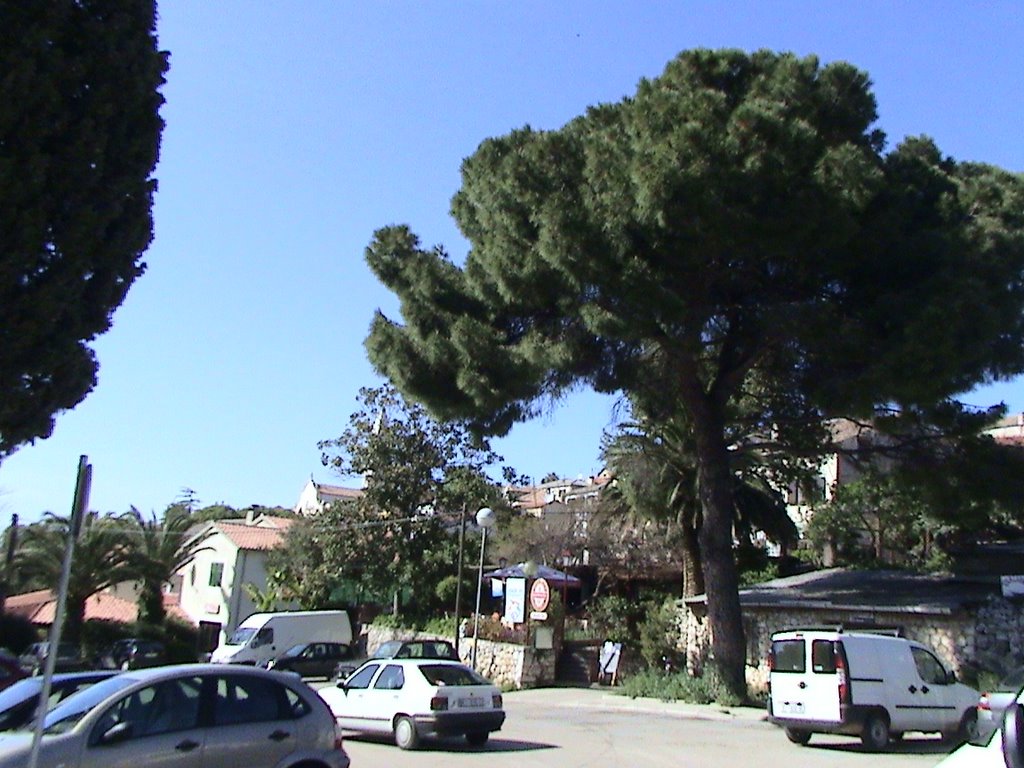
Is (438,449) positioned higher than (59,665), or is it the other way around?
(438,449)

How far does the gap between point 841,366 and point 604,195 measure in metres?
7.04

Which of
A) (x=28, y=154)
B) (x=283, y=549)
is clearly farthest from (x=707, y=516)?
(x=283, y=549)

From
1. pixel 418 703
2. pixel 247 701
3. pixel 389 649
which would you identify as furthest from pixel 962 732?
pixel 389 649

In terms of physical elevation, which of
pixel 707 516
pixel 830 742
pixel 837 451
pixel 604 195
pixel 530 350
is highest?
pixel 604 195

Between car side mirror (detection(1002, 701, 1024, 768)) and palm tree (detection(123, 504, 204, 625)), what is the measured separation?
49.0 m

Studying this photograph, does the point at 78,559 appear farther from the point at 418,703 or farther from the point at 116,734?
the point at 116,734

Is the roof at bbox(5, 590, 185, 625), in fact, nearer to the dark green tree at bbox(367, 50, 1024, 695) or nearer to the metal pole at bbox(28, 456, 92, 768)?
the dark green tree at bbox(367, 50, 1024, 695)

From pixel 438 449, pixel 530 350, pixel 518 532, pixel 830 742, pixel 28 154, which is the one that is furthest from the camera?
pixel 518 532

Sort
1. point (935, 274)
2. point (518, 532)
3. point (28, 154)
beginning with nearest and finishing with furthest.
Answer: point (28, 154) → point (935, 274) → point (518, 532)

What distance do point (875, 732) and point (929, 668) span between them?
1973mm

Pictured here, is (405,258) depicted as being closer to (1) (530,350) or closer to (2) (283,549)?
(1) (530,350)

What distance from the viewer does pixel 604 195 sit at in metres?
24.9

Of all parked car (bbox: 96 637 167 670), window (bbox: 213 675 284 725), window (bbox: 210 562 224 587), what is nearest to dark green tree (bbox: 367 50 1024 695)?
window (bbox: 213 675 284 725)

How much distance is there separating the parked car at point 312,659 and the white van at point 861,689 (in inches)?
851
